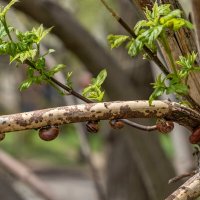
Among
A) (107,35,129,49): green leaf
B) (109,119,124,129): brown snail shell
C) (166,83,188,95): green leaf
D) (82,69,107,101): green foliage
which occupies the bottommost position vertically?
(166,83,188,95): green leaf

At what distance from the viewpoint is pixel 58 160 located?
12.0 metres

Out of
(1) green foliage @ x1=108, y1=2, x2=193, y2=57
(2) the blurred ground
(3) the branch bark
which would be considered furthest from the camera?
(2) the blurred ground

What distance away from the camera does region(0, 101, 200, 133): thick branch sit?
78 centimetres

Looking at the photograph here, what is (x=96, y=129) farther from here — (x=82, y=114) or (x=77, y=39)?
(x=77, y=39)

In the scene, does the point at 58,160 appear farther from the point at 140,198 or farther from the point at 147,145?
the point at 147,145

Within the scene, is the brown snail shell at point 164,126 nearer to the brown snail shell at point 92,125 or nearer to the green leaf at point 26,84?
the brown snail shell at point 92,125

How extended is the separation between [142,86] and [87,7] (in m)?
4.37

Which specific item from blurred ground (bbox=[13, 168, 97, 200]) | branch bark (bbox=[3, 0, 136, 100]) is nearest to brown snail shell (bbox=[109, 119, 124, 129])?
branch bark (bbox=[3, 0, 136, 100])

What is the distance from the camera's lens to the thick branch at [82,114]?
776 mm

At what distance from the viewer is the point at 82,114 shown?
0.80m

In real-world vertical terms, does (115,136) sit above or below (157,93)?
above

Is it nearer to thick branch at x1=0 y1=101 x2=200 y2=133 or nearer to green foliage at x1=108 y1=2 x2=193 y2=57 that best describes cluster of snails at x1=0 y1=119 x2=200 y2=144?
thick branch at x1=0 y1=101 x2=200 y2=133

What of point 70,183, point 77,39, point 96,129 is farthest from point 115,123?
point 70,183

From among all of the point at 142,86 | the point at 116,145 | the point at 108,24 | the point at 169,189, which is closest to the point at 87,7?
the point at 108,24
